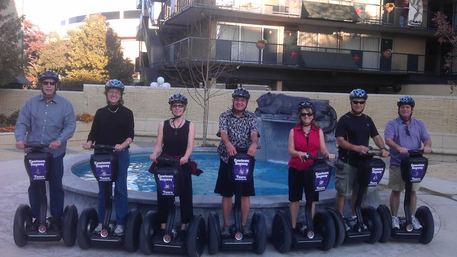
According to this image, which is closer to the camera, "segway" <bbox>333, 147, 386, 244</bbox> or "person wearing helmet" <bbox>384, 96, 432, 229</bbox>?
"segway" <bbox>333, 147, 386, 244</bbox>

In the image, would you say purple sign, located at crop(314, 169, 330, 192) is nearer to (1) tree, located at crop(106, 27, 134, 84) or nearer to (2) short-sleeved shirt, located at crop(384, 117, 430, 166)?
(2) short-sleeved shirt, located at crop(384, 117, 430, 166)

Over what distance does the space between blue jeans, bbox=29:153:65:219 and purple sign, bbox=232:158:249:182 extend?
2.17 m

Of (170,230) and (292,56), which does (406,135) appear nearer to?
(170,230)

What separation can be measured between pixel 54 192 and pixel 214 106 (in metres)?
13.6

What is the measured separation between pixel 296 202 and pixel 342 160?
97 cm

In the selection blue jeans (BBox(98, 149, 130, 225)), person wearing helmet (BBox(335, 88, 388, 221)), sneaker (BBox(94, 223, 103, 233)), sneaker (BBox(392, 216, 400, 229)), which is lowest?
sneaker (BBox(94, 223, 103, 233))

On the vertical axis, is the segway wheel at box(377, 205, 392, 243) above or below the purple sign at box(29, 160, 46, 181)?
below

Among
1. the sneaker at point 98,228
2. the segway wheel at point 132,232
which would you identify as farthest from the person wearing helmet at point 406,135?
the sneaker at point 98,228

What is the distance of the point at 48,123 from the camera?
630 cm

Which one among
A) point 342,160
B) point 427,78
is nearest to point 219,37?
point 427,78

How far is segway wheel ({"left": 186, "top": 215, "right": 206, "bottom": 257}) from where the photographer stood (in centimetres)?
597

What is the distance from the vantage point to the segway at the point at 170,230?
5863 millimetres

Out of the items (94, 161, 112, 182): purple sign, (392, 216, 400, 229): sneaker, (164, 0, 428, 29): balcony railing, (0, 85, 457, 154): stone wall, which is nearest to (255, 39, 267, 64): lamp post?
(164, 0, 428, 29): balcony railing

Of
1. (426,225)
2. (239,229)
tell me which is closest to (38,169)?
(239,229)
